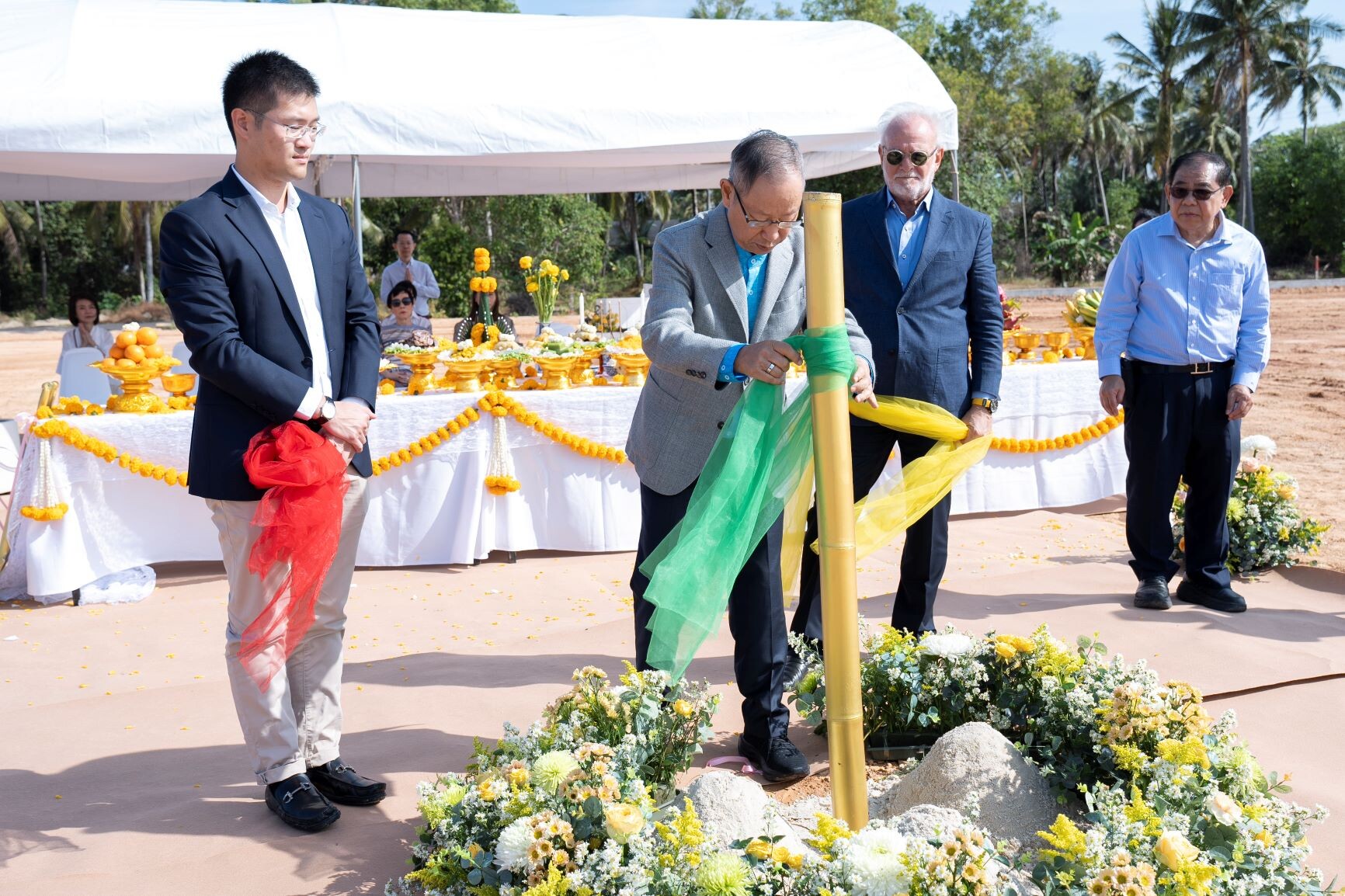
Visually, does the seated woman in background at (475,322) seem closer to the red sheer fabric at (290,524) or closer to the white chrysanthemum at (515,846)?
the red sheer fabric at (290,524)

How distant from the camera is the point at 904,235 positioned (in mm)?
3672

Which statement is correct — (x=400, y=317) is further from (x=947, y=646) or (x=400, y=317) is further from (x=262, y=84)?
(x=947, y=646)

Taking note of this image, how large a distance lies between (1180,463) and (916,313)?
184cm

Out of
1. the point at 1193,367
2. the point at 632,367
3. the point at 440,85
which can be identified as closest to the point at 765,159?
the point at 1193,367

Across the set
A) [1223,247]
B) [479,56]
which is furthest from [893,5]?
[1223,247]

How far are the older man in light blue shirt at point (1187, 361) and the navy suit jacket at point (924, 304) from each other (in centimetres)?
135

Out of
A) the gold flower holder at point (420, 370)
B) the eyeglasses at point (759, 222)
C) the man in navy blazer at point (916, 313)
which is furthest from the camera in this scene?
the gold flower holder at point (420, 370)

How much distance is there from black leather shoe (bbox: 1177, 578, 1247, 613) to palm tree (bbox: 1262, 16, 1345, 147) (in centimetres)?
4608

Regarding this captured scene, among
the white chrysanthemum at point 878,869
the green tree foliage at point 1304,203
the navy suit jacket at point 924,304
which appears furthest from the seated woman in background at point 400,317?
the green tree foliage at point 1304,203

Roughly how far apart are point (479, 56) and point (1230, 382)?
17.0 feet

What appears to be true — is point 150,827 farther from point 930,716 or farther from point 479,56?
point 479,56

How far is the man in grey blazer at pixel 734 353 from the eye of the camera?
8.34 ft

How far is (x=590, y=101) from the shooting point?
24.9ft

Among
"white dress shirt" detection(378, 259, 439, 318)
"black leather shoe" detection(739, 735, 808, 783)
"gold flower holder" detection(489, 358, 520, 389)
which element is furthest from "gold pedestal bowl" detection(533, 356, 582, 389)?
"white dress shirt" detection(378, 259, 439, 318)
